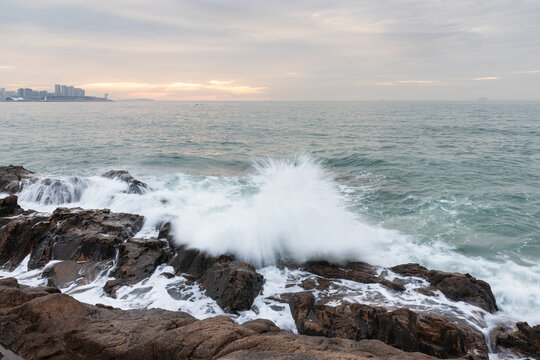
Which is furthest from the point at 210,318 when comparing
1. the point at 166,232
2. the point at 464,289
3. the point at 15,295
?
the point at 464,289

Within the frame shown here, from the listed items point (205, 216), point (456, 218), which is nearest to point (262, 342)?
point (205, 216)

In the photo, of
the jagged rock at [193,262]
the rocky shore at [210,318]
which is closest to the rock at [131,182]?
the rocky shore at [210,318]

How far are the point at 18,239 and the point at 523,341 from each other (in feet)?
37.7

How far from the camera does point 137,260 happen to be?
769 centimetres

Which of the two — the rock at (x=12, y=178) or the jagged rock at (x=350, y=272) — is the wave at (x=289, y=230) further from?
the rock at (x=12, y=178)

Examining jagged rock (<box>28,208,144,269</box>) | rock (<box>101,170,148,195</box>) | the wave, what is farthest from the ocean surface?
jagged rock (<box>28,208,144,269</box>)

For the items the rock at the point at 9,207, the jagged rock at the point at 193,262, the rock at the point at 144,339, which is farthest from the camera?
the rock at the point at 9,207

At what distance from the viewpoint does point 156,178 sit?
17203mm

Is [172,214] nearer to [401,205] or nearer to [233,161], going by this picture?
[401,205]

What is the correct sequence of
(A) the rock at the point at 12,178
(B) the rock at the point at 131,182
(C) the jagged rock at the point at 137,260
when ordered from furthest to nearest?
(B) the rock at the point at 131,182 → (A) the rock at the point at 12,178 → (C) the jagged rock at the point at 137,260

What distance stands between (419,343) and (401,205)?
28.9 ft

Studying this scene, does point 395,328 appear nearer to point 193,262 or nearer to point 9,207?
point 193,262

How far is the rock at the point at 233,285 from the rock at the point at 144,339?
124 centimetres

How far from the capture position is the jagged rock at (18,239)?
822 centimetres
